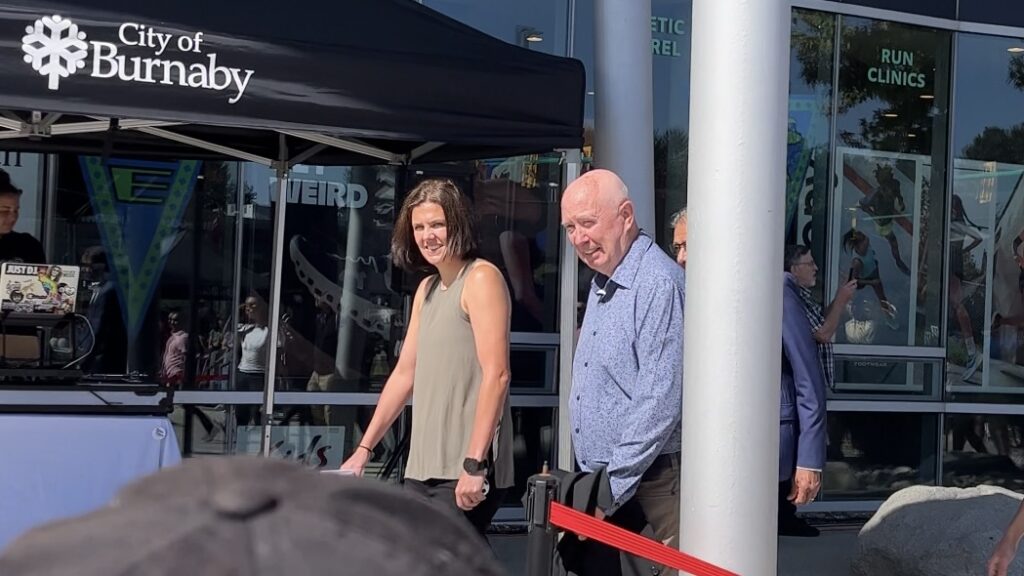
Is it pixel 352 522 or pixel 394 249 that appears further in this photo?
pixel 394 249

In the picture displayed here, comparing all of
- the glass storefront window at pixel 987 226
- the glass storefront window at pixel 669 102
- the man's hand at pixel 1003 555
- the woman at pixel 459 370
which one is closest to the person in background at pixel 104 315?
the woman at pixel 459 370

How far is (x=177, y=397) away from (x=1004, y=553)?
4954mm

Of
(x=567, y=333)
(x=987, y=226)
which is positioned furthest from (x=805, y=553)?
(x=987, y=226)

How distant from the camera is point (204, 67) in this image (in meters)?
4.09

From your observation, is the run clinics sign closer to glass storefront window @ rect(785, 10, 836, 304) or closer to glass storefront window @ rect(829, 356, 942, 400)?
glass storefront window @ rect(785, 10, 836, 304)

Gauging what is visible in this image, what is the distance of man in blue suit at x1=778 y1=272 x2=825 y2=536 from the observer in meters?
3.90

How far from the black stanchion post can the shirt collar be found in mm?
582

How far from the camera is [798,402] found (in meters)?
4.08

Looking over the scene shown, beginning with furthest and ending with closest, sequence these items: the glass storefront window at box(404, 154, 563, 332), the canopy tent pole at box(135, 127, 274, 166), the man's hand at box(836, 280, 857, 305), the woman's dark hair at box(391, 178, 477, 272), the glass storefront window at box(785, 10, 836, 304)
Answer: the glass storefront window at box(785, 10, 836, 304) → the man's hand at box(836, 280, 857, 305) → the glass storefront window at box(404, 154, 563, 332) → the canopy tent pole at box(135, 127, 274, 166) → the woman's dark hair at box(391, 178, 477, 272)

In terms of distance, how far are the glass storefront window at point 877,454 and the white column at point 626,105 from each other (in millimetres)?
3618

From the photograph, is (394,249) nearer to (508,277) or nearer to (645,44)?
(645,44)

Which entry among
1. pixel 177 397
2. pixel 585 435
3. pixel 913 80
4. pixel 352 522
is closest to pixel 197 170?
pixel 177 397

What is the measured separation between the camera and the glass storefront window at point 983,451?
29.3 ft

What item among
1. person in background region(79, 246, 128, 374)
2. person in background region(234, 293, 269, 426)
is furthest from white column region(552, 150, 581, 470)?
person in background region(79, 246, 128, 374)
